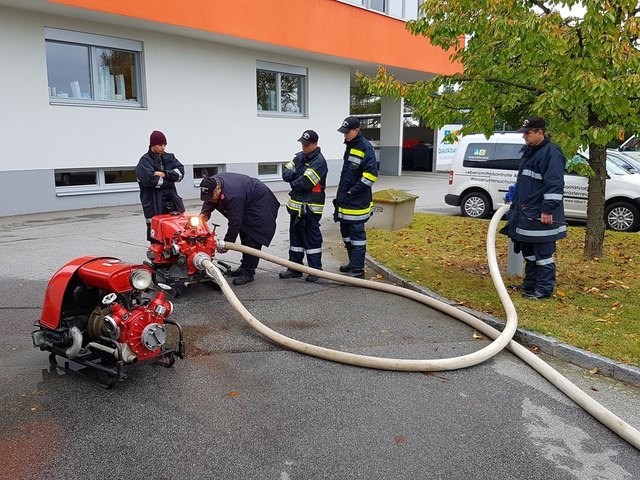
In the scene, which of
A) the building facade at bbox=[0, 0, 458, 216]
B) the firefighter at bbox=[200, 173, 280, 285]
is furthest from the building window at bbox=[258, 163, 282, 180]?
the firefighter at bbox=[200, 173, 280, 285]

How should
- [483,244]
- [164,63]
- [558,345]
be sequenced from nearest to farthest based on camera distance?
[558,345], [483,244], [164,63]

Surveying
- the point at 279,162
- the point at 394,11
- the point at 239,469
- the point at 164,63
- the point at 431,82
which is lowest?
the point at 239,469

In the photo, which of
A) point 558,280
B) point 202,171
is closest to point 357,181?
point 558,280

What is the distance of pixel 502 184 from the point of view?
1234 centimetres

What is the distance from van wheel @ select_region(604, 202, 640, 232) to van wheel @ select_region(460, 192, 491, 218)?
2.57m

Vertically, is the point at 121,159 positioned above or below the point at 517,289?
above

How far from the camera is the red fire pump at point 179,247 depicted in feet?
19.2

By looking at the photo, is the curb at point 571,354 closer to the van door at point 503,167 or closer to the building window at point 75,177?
the van door at point 503,167

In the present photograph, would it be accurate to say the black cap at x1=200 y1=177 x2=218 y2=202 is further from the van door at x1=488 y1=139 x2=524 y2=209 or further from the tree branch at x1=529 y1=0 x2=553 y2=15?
the van door at x1=488 y1=139 x2=524 y2=209

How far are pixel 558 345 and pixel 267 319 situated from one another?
2.70 metres

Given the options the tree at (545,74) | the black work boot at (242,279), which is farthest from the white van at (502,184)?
the black work boot at (242,279)

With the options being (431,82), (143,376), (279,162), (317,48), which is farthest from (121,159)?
(143,376)

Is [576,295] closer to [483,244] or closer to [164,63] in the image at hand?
[483,244]

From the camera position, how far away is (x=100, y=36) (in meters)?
12.9
